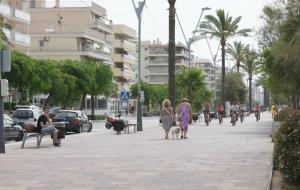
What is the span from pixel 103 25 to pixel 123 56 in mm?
13963

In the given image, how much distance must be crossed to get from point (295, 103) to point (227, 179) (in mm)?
35169

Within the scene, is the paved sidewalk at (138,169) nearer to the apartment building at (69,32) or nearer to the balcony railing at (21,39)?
the balcony railing at (21,39)

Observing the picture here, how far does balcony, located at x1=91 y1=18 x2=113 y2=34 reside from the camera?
328 ft

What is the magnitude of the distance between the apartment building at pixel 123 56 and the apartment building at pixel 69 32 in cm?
834

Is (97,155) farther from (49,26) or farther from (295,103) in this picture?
(49,26)

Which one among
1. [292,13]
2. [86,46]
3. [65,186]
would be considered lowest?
[65,186]

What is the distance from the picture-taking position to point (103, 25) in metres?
104

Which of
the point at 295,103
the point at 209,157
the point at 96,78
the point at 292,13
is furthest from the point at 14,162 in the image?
the point at 96,78

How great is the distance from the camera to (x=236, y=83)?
9675cm

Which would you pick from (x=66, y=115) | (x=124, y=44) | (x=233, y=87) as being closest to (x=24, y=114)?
(x=66, y=115)

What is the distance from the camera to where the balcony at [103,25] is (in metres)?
100

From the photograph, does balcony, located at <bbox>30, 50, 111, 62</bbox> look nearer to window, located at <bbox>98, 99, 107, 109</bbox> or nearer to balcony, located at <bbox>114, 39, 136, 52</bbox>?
window, located at <bbox>98, 99, 107, 109</bbox>

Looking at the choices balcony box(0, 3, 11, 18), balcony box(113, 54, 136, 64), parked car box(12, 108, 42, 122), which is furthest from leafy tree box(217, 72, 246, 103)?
parked car box(12, 108, 42, 122)

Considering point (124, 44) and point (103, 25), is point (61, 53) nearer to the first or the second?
point (103, 25)
